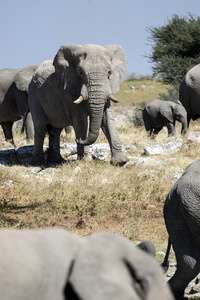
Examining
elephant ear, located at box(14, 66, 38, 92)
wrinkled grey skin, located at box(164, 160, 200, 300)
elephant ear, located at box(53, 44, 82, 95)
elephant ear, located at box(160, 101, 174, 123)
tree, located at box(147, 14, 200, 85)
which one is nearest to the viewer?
wrinkled grey skin, located at box(164, 160, 200, 300)

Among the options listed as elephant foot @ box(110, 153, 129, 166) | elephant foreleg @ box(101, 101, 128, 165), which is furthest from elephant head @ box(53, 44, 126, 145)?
elephant foot @ box(110, 153, 129, 166)

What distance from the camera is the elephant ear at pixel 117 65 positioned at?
355 inches

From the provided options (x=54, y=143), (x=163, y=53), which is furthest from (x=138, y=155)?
(x=163, y=53)

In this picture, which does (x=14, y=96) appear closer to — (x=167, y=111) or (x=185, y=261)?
(x=167, y=111)

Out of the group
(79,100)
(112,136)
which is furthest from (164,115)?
(79,100)

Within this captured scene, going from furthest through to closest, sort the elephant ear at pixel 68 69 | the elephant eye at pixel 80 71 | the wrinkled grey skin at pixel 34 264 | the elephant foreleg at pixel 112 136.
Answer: the elephant foreleg at pixel 112 136
the elephant ear at pixel 68 69
the elephant eye at pixel 80 71
the wrinkled grey skin at pixel 34 264

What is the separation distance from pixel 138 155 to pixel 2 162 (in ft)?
9.67

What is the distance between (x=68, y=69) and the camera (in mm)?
8789

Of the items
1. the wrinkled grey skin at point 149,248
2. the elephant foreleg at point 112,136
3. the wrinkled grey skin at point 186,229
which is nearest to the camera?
the wrinkled grey skin at point 149,248

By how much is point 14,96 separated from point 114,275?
1216cm

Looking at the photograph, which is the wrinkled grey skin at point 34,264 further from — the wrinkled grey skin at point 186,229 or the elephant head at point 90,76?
the elephant head at point 90,76

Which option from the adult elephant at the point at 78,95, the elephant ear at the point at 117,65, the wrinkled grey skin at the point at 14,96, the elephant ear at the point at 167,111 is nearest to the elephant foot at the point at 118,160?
the adult elephant at the point at 78,95

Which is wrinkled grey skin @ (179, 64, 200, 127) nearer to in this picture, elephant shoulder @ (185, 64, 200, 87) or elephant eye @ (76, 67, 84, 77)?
elephant shoulder @ (185, 64, 200, 87)

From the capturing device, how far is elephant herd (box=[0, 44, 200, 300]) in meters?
1.62
